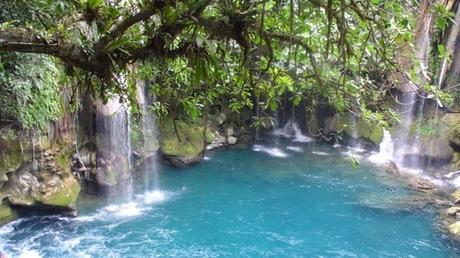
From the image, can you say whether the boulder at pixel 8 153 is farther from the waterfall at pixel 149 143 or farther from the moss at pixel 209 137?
the moss at pixel 209 137

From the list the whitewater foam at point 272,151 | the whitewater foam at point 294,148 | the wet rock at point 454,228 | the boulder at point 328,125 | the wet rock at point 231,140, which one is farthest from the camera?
→ the boulder at point 328,125

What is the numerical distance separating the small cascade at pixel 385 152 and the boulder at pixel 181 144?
5.18m

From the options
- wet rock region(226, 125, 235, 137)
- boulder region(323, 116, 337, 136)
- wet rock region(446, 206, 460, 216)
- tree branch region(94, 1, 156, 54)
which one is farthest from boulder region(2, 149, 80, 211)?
boulder region(323, 116, 337, 136)

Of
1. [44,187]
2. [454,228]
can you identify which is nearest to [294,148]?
[454,228]

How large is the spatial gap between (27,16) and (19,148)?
3.30m

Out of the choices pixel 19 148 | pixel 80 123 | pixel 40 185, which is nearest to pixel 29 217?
pixel 40 185

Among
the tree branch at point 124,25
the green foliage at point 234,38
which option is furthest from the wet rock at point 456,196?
the tree branch at point 124,25

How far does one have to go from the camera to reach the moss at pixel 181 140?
10.8 m

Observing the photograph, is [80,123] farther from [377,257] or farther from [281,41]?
[281,41]

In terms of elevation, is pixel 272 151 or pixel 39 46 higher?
pixel 39 46

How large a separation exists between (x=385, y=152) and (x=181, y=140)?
6.48 metres

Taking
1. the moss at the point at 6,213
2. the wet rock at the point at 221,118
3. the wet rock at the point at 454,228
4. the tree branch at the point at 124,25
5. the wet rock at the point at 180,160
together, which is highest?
the tree branch at the point at 124,25

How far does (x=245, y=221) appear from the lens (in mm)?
8383

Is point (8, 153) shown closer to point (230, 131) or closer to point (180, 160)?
point (180, 160)
